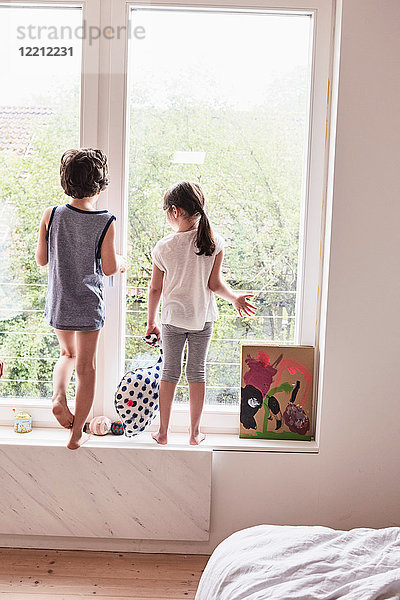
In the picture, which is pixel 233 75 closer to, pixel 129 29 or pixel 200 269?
pixel 129 29

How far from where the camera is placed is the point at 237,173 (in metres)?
2.65

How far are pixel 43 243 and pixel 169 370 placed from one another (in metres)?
0.70

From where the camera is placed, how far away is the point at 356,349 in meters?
2.52

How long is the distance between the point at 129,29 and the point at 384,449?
1.95 metres

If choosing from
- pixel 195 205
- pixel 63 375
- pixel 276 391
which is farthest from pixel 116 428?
pixel 195 205

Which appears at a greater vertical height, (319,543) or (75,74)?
(75,74)

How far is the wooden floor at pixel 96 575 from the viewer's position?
2262mm

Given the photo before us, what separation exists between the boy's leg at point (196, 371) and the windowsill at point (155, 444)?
75 mm

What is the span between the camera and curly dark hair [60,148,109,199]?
2365mm

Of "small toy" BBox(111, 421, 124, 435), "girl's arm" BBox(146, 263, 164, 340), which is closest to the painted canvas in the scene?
"girl's arm" BBox(146, 263, 164, 340)

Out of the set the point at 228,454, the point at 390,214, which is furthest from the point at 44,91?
the point at 228,454

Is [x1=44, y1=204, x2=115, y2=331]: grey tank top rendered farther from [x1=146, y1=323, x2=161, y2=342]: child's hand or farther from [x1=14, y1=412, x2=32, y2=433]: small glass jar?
[x1=14, y1=412, x2=32, y2=433]: small glass jar

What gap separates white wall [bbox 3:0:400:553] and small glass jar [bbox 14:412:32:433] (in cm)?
44
